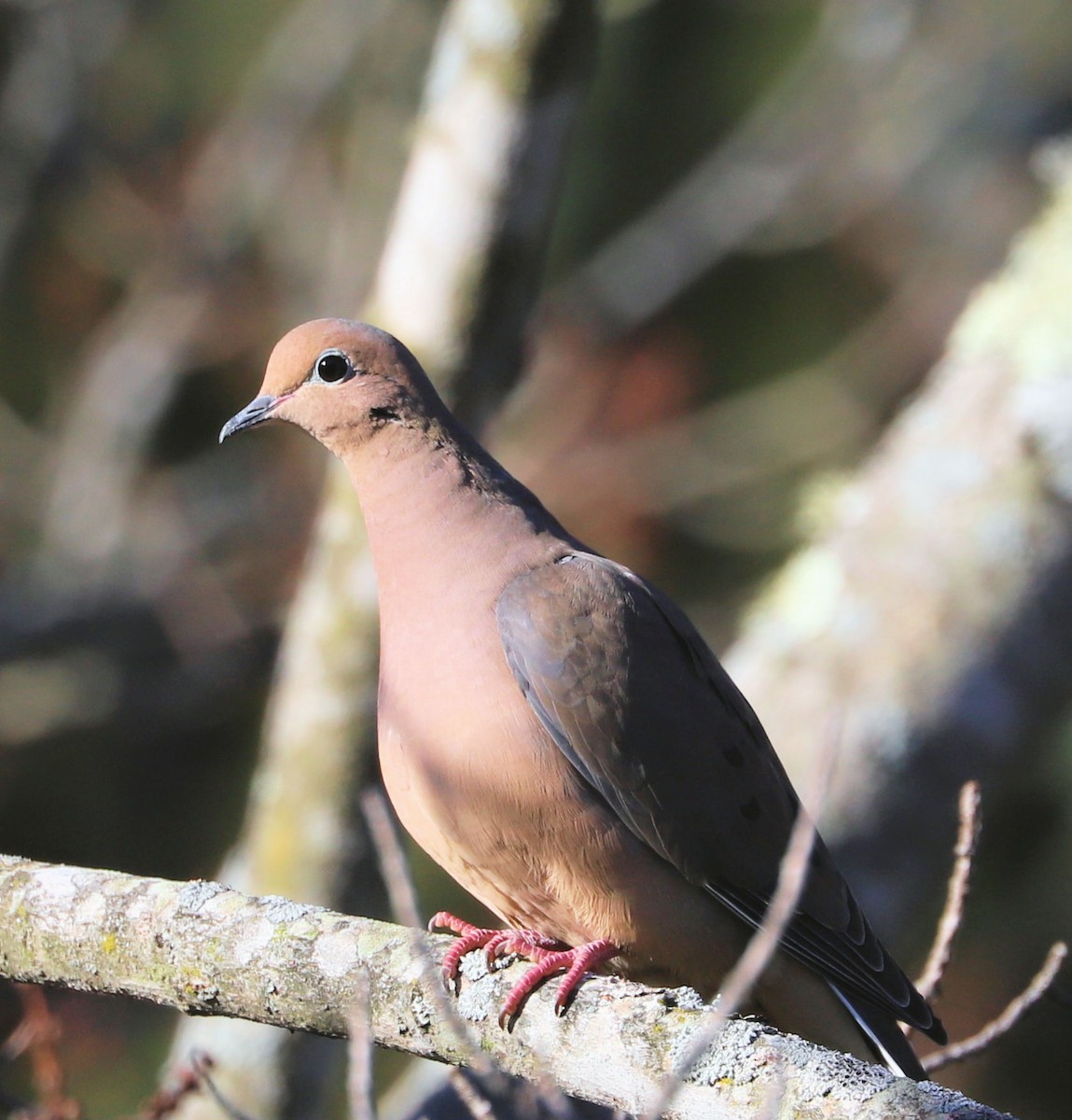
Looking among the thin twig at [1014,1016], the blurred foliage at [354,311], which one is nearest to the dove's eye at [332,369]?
the thin twig at [1014,1016]

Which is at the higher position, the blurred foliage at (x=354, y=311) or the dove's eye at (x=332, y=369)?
the blurred foliage at (x=354, y=311)

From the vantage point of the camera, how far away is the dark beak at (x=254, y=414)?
3.09 m

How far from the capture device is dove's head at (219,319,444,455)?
9.85 feet

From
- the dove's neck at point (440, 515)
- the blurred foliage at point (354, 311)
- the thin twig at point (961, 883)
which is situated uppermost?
the blurred foliage at point (354, 311)

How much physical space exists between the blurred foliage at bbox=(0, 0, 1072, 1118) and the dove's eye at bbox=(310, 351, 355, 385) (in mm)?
2910

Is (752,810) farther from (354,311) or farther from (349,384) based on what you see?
(354,311)

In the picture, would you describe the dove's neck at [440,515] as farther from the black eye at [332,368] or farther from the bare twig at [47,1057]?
the bare twig at [47,1057]

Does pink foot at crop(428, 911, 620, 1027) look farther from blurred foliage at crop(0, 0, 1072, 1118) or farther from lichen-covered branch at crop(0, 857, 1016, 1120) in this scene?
blurred foliage at crop(0, 0, 1072, 1118)

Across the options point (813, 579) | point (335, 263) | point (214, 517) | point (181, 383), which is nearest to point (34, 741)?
point (214, 517)

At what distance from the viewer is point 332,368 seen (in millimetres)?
3051

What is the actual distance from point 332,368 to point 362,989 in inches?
60.4

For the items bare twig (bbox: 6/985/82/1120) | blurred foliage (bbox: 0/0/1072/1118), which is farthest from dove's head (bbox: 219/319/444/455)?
blurred foliage (bbox: 0/0/1072/1118)

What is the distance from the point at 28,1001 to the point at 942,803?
2256 millimetres

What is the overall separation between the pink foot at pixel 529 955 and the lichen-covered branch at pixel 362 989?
0.07ft
